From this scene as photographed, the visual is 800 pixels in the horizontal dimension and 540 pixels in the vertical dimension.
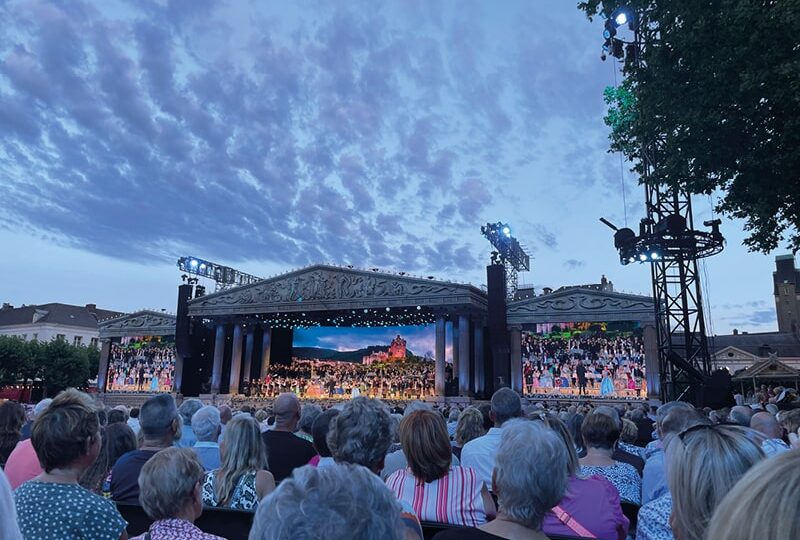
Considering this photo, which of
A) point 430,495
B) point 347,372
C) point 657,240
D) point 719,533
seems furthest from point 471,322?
point 719,533

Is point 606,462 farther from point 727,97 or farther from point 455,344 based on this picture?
point 455,344

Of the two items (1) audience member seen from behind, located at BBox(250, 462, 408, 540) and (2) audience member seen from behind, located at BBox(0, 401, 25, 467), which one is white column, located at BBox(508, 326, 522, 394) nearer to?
(2) audience member seen from behind, located at BBox(0, 401, 25, 467)

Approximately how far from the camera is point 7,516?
5.82 feet

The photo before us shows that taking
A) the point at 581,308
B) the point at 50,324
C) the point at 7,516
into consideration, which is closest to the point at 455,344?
the point at 581,308

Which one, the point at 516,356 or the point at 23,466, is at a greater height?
the point at 516,356

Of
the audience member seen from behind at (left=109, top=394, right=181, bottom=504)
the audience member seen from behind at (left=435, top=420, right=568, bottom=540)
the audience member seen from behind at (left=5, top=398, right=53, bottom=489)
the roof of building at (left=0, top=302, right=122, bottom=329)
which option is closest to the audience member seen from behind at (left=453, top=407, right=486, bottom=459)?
the audience member seen from behind at (left=109, top=394, right=181, bottom=504)

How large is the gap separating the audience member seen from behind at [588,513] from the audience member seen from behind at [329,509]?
2.27 meters

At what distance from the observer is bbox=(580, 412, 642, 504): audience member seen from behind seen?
4.73 m

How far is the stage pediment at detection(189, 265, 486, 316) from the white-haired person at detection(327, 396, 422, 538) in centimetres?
2789

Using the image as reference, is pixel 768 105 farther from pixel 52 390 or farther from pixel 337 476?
pixel 52 390

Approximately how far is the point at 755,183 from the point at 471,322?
2423 centimetres

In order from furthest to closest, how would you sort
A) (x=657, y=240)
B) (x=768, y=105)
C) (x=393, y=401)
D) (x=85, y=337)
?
(x=85, y=337) → (x=393, y=401) → (x=657, y=240) → (x=768, y=105)

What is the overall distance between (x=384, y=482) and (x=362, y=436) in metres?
1.40

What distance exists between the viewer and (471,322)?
3444cm
